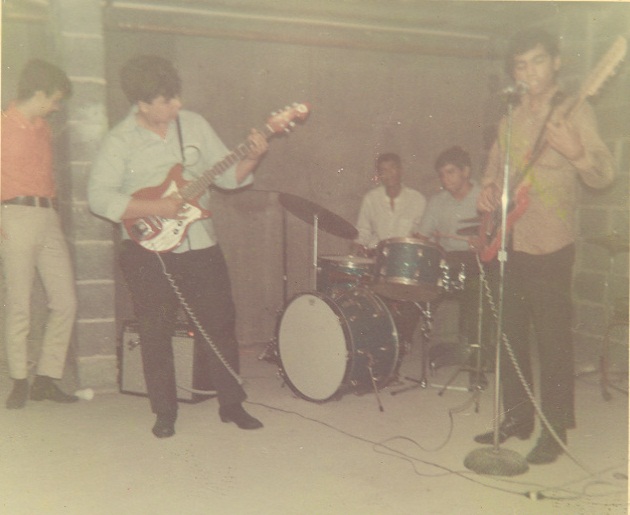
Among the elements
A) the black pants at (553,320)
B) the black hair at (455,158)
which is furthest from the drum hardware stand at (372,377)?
the black hair at (455,158)

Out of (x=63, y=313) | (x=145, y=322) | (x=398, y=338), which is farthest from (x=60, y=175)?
(x=398, y=338)

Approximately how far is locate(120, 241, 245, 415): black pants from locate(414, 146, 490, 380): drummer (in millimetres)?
1721

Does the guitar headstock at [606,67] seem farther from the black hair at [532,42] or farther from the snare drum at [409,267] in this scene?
the snare drum at [409,267]

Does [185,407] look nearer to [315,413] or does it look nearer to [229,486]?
[315,413]

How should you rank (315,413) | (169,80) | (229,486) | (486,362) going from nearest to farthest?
(229,486) < (169,80) < (315,413) < (486,362)

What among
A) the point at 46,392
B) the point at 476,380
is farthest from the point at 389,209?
the point at 46,392

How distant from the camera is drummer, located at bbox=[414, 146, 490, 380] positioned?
15.2ft

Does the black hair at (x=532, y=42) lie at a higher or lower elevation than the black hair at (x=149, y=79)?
higher

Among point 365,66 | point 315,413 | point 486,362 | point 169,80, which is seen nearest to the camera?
point 169,80

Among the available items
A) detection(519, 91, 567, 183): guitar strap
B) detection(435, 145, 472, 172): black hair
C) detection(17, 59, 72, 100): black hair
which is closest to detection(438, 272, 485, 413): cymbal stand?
detection(435, 145, 472, 172): black hair

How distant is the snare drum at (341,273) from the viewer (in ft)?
13.9

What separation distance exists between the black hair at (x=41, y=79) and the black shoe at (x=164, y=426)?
1.95m

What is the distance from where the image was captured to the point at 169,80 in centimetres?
339

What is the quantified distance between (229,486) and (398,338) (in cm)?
166
